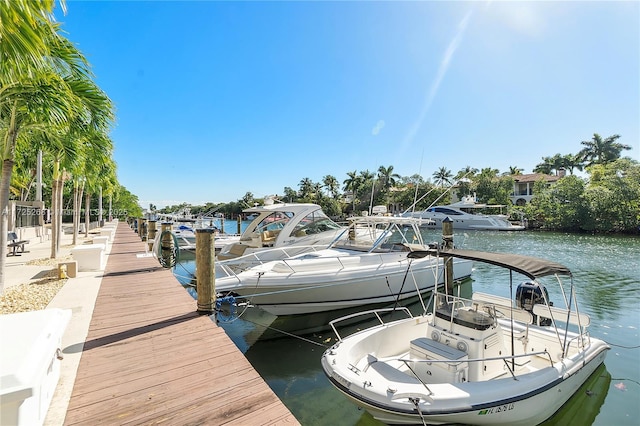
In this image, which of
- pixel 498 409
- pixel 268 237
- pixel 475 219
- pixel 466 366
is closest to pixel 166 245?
pixel 268 237

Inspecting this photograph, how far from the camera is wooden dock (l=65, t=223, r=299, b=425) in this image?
280 cm

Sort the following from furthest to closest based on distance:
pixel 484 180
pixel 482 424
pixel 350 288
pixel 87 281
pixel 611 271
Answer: pixel 484 180, pixel 611 271, pixel 350 288, pixel 87 281, pixel 482 424

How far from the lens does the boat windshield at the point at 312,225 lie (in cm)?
1195

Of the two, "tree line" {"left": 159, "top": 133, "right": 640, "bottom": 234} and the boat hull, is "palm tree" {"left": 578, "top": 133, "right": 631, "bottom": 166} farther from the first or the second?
the boat hull

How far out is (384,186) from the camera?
6319cm

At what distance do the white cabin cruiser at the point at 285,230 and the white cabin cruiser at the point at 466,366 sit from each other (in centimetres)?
636

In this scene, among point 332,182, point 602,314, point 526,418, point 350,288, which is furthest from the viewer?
point 332,182

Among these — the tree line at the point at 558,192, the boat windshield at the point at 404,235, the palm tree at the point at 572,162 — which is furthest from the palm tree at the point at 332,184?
the boat windshield at the point at 404,235

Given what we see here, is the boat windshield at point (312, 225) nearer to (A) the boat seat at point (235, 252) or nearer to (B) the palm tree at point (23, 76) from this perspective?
(A) the boat seat at point (235, 252)

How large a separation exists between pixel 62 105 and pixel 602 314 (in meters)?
14.4

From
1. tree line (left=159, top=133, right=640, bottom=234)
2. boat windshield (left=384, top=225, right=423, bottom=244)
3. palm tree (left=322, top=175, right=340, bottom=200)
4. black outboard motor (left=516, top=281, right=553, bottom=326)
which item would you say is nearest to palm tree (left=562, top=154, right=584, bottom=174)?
tree line (left=159, top=133, right=640, bottom=234)

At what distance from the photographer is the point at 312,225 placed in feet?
40.3

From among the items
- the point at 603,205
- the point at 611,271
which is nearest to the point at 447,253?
the point at 611,271

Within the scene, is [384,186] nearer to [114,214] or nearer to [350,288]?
[114,214]
